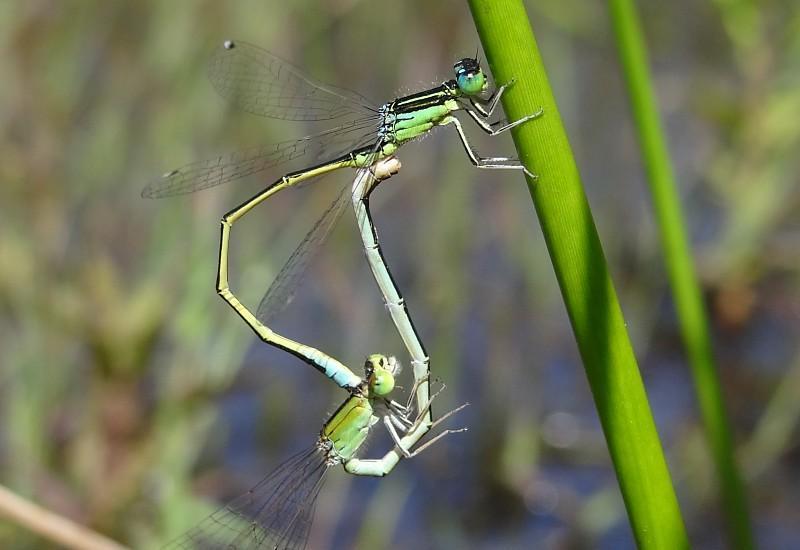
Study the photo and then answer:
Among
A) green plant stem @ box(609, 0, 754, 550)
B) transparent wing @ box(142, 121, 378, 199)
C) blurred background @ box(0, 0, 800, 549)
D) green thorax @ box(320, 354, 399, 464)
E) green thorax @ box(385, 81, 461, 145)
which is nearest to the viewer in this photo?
green plant stem @ box(609, 0, 754, 550)

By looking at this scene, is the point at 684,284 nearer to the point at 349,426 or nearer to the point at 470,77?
the point at 470,77

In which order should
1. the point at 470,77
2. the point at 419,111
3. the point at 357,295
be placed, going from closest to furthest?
the point at 470,77 < the point at 419,111 < the point at 357,295

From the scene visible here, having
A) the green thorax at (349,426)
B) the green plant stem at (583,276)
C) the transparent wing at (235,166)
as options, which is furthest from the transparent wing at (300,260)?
the green plant stem at (583,276)

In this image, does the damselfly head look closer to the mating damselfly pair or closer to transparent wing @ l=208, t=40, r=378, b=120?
the mating damselfly pair

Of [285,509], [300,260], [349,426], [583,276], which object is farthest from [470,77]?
[285,509]

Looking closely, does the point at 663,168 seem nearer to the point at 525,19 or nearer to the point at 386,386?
the point at 525,19

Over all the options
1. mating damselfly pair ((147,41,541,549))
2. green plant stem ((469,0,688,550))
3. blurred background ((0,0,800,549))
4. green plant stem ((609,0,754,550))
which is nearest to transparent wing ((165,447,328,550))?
mating damselfly pair ((147,41,541,549))

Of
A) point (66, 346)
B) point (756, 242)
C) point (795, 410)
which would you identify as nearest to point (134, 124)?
point (66, 346)
